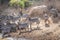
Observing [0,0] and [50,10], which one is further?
[0,0]

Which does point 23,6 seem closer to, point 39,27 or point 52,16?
point 52,16

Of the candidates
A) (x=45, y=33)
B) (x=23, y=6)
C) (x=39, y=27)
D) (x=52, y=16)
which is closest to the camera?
(x=45, y=33)

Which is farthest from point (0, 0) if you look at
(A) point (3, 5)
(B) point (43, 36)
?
(B) point (43, 36)

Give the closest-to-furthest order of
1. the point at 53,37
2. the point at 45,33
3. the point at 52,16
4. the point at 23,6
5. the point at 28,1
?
1. the point at 53,37
2. the point at 45,33
3. the point at 52,16
4. the point at 23,6
5. the point at 28,1

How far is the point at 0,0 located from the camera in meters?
32.6

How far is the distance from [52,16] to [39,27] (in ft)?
14.1

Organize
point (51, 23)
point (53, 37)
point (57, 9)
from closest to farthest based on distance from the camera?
point (53, 37) → point (51, 23) → point (57, 9)

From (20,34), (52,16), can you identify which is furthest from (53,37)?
(52,16)

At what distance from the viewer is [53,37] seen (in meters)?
14.4

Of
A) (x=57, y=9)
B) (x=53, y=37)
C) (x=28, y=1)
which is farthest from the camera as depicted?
(x=28, y=1)

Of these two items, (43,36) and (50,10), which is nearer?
(43,36)

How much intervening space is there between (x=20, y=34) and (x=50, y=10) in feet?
28.5

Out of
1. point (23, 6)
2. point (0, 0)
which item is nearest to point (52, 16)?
point (23, 6)

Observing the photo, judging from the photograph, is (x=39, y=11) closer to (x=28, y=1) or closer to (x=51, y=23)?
(x=51, y=23)
